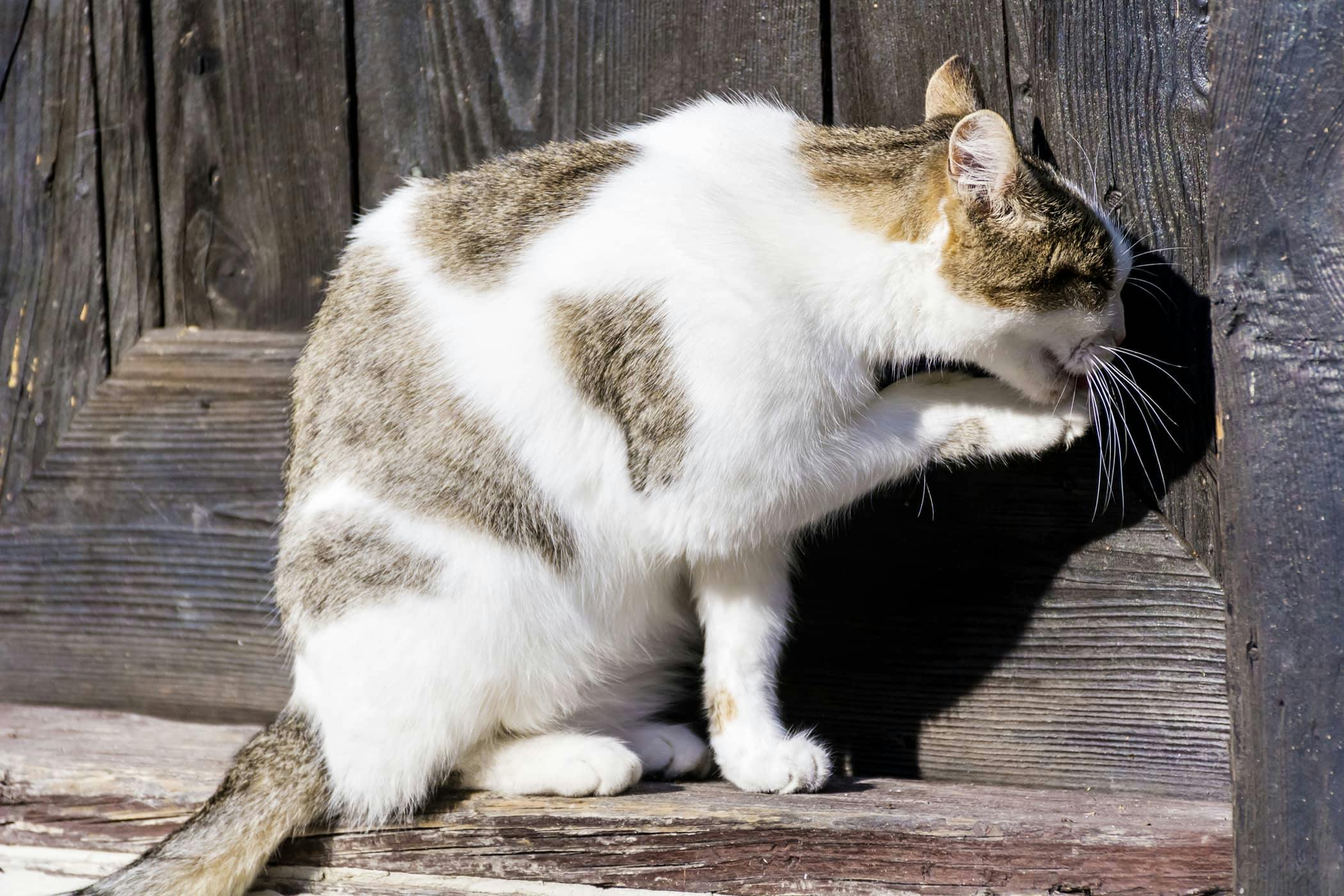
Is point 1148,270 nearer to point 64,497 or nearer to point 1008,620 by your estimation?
point 1008,620

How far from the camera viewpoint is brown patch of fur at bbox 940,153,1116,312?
1.98 m

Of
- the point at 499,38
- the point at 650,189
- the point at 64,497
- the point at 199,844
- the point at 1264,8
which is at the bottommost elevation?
the point at 199,844

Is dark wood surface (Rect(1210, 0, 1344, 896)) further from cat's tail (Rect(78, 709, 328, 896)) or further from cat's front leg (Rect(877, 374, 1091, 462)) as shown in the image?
cat's tail (Rect(78, 709, 328, 896))

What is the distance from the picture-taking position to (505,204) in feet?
7.24

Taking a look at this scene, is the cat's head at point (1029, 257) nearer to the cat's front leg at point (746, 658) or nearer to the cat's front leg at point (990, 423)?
the cat's front leg at point (990, 423)

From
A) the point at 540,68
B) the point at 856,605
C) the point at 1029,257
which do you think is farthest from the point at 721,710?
the point at 540,68

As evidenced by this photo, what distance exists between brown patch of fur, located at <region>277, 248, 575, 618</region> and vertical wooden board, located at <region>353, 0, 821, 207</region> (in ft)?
1.32

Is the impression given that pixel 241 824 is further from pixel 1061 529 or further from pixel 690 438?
pixel 1061 529

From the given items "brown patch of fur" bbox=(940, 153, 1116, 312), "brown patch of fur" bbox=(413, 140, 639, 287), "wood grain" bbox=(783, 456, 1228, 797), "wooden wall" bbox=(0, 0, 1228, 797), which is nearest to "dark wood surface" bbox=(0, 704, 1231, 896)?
"wood grain" bbox=(783, 456, 1228, 797)

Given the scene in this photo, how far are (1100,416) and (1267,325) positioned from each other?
1.51 ft

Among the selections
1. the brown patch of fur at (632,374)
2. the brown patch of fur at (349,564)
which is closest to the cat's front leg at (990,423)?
the brown patch of fur at (632,374)

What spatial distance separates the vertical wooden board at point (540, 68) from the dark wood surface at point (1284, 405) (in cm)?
87

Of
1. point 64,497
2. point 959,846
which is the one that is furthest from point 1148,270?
point 64,497

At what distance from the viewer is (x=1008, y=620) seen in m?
2.36
